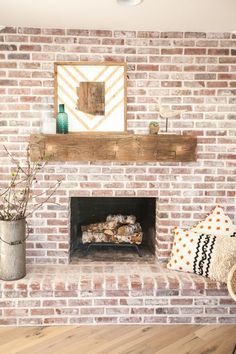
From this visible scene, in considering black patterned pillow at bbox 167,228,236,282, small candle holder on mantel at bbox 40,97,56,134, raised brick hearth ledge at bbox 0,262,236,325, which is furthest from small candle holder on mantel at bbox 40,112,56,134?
black patterned pillow at bbox 167,228,236,282

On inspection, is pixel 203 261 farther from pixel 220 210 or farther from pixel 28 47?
pixel 28 47

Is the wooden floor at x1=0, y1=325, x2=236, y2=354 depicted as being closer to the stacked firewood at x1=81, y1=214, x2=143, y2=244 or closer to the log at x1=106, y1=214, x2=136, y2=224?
the stacked firewood at x1=81, y1=214, x2=143, y2=244

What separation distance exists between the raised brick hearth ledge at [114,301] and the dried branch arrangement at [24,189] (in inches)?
23.4

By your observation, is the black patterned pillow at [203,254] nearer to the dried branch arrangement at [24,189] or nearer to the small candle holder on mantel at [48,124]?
the dried branch arrangement at [24,189]

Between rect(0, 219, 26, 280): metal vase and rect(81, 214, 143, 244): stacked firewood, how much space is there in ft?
2.38

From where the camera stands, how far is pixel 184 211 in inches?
120

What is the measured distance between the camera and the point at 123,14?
99.0 inches

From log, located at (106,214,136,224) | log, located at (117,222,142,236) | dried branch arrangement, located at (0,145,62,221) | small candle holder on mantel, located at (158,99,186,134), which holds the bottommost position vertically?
log, located at (117,222,142,236)

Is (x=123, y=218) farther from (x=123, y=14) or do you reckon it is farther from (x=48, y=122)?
(x=123, y=14)

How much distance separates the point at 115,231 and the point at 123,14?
177 cm

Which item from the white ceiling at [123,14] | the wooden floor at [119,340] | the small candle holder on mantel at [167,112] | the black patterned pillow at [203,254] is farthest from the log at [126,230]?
the white ceiling at [123,14]

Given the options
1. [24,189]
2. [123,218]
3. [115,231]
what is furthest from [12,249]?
[123,218]

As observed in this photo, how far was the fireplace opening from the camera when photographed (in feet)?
10.7

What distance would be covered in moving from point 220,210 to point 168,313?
911 mm
